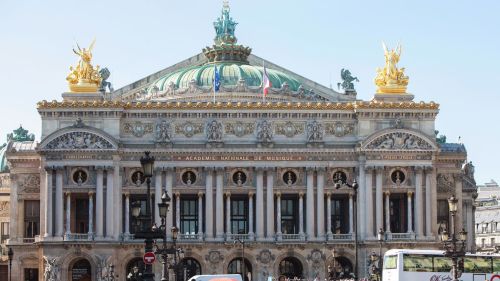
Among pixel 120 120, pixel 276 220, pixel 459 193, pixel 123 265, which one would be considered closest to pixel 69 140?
pixel 120 120

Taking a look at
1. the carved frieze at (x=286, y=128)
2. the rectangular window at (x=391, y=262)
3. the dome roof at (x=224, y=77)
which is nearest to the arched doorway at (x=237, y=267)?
the carved frieze at (x=286, y=128)

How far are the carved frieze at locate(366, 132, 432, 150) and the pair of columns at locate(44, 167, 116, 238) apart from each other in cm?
2416

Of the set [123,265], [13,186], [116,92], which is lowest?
[123,265]

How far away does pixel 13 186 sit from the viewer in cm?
11581

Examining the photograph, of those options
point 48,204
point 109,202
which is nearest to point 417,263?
point 109,202

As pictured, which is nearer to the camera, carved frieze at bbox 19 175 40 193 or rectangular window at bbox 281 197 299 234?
rectangular window at bbox 281 197 299 234

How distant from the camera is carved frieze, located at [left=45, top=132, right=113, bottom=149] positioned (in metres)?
112

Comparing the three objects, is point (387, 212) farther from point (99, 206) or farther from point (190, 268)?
point (99, 206)

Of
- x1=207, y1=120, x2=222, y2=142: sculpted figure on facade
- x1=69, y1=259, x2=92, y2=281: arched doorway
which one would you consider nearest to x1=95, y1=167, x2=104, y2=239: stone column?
x1=69, y1=259, x2=92, y2=281: arched doorway

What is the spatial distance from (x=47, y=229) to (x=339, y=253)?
87.1 ft

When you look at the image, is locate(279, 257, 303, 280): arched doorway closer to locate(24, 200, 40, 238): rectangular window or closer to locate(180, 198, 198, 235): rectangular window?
locate(180, 198, 198, 235): rectangular window

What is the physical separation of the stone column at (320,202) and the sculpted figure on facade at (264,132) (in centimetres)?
542

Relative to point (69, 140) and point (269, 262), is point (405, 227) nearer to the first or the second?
point (269, 262)

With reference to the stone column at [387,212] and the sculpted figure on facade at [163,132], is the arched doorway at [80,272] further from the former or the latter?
the stone column at [387,212]
